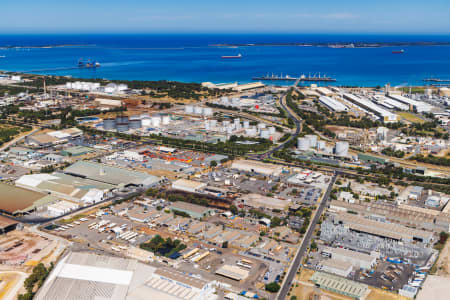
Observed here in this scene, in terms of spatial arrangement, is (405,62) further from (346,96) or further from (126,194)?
(126,194)

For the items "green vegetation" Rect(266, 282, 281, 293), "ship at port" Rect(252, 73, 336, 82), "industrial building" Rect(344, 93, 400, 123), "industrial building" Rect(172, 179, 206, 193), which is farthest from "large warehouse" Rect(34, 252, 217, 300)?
"ship at port" Rect(252, 73, 336, 82)

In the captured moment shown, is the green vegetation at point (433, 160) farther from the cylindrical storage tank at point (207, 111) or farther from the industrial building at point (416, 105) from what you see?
the cylindrical storage tank at point (207, 111)

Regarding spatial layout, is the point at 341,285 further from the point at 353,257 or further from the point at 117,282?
the point at 117,282

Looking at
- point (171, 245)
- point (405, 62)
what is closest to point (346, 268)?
point (171, 245)

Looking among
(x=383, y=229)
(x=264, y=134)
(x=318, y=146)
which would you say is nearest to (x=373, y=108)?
(x=264, y=134)

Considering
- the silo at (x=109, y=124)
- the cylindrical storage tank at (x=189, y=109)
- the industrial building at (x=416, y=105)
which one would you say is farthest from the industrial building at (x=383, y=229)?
the industrial building at (x=416, y=105)
